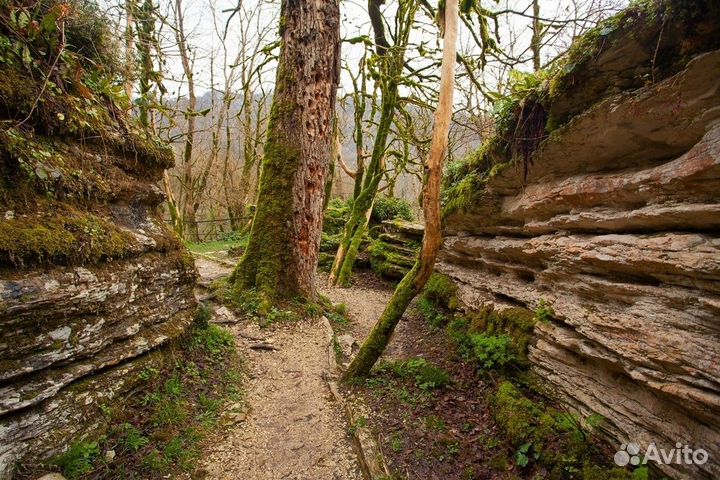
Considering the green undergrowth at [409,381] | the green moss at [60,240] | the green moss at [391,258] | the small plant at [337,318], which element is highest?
the green moss at [60,240]

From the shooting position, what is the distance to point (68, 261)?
287 cm

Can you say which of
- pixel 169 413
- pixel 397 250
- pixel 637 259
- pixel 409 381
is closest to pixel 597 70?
pixel 637 259

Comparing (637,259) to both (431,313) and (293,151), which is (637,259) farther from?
(293,151)

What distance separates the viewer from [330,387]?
4371 millimetres

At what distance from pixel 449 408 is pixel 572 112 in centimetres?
378

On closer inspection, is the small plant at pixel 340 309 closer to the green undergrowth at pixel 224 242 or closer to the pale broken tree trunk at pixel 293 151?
the pale broken tree trunk at pixel 293 151

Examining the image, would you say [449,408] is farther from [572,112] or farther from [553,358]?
[572,112]

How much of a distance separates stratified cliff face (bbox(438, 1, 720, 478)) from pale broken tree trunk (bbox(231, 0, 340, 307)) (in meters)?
3.91

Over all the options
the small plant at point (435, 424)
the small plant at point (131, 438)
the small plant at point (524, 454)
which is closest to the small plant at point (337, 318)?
the small plant at point (435, 424)

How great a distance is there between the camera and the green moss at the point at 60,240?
2.53 meters

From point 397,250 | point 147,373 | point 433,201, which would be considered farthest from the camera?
point 397,250

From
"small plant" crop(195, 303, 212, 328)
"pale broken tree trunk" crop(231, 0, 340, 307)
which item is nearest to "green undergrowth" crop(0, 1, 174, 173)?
"small plant" crop(195, 303, 212, 328)
